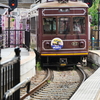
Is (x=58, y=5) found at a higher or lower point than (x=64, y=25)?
higher

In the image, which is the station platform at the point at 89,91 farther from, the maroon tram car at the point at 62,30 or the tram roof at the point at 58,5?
the tram roof at the point at 58,5

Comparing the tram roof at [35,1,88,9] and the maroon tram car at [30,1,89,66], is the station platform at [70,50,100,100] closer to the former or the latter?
the maroon tram car at [30,1,89,66]

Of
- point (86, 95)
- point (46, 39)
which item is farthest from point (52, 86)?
point (46, 39)

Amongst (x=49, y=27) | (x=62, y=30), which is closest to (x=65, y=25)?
(x=62, y=30)

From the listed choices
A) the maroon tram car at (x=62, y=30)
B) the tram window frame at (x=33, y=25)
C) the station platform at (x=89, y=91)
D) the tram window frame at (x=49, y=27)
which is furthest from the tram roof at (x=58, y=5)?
the station platform at (x=89, y=91)

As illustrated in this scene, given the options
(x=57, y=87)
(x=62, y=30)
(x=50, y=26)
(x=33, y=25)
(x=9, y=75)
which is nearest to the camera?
(x=9, y=75)

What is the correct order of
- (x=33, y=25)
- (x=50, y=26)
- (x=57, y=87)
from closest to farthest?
(x=57, y=87) < (x=50, y=26) < (x=33, y=25)

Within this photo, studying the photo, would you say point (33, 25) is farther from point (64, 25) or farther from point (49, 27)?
point (64, 25)

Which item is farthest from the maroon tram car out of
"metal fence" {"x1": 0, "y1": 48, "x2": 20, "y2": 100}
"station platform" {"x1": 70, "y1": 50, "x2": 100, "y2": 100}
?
"metal fence" {"x1": 0, "y1": 48, "x2": 20, "y2": 100}

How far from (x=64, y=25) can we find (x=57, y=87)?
19.2 ft

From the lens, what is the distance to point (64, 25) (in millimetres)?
17984

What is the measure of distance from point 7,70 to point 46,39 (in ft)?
38.9

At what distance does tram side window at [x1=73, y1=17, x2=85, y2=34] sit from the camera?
17986mm

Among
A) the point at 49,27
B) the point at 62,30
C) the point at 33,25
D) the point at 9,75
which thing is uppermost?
the point at 33,25
